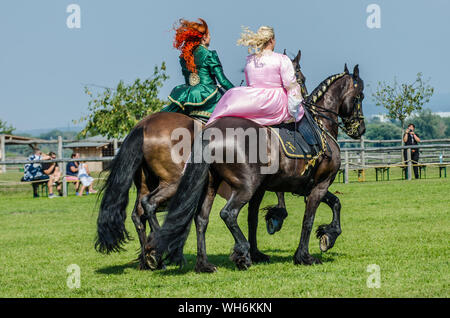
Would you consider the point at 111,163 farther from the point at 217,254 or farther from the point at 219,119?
the point at 217,254

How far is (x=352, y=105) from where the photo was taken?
8430 millimetres

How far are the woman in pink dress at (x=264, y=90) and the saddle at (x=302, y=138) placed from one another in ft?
0.52

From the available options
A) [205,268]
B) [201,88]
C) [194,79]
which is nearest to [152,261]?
[205,268]

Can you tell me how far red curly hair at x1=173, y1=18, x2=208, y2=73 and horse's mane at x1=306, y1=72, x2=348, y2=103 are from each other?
156 centimetres

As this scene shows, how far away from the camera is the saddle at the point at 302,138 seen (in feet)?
23.2

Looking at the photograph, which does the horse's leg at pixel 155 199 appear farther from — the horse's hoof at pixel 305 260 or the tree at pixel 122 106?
the tree at pixel 122 106

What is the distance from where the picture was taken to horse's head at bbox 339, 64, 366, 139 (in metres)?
8.41

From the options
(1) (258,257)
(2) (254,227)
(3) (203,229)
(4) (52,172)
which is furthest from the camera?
(4) (52,172)

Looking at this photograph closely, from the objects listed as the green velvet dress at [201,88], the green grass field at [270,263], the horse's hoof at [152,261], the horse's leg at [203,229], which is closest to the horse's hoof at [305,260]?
the green grass field at [270,263]

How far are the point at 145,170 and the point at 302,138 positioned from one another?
1.91 meters

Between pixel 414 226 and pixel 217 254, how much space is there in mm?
3879

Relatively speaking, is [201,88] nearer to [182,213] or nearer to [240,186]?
[240,186]

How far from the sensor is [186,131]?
757 centimetres
